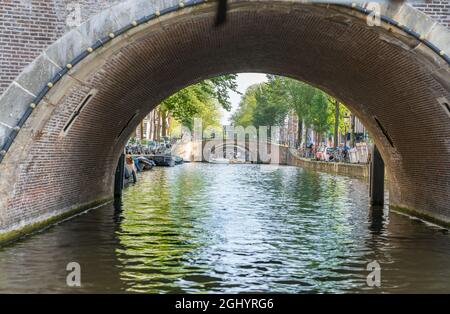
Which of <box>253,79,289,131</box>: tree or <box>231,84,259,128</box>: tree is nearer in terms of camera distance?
<box>253,79,289,131</box>: tree

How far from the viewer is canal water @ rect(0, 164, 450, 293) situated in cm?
810

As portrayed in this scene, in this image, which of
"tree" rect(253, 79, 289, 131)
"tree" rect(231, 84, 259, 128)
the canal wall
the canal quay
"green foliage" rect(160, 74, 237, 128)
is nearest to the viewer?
the canal quay

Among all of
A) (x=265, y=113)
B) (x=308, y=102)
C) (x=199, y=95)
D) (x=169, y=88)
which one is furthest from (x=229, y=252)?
(x=265, y=113)

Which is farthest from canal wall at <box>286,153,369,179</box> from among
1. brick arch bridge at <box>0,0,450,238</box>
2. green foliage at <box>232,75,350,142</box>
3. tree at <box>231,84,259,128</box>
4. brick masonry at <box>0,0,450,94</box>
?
tree at <box>231,84,259,128</box>

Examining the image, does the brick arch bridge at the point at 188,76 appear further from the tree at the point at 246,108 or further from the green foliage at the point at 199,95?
the tree at the point at 246,108

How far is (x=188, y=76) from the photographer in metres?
17.2

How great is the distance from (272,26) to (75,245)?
567 cm

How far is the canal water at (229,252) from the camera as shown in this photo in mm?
8102

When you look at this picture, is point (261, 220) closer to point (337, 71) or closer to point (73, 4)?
point (337, 71)

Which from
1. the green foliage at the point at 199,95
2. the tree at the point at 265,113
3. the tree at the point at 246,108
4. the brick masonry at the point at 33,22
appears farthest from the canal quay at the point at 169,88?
the tree at the point at 246,108

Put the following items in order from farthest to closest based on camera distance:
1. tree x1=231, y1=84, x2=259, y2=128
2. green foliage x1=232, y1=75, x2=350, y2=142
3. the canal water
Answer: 1. tree x1=231, y1=84, x2=259, y2=128
2. green foliage x1=232, y1=75, x2=350, y2=142
3. the canal water

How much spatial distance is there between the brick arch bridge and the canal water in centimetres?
110

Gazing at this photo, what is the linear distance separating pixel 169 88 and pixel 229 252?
8.10 metres

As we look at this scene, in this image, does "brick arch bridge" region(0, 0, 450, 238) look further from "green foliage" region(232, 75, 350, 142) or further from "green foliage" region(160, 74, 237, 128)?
"green foliage" region(232, 75, 350, 142)
